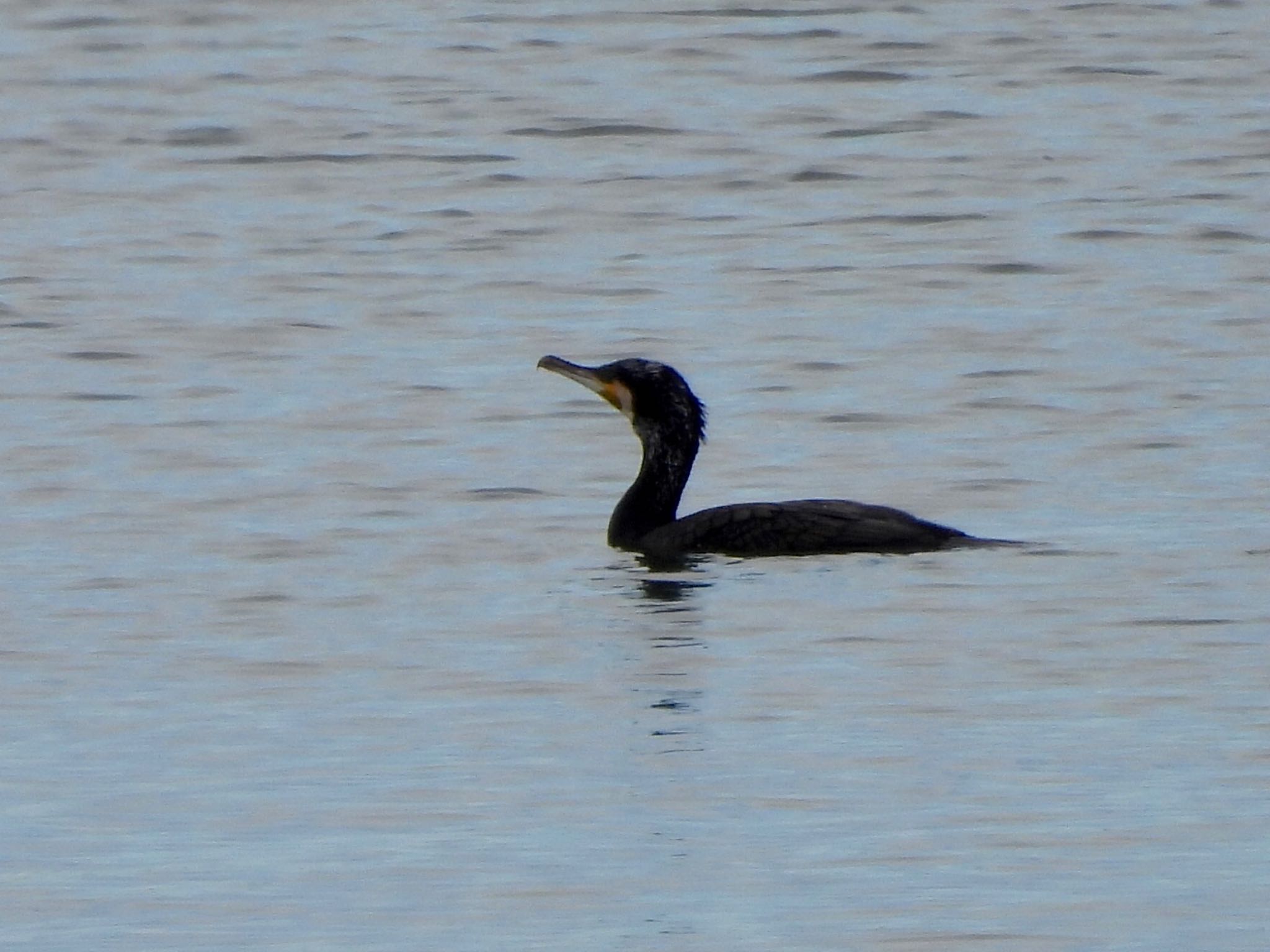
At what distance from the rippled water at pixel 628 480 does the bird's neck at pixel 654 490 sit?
0.18 meters

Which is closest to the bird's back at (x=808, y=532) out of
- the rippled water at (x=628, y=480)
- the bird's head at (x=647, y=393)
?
the rippled water at (x=628, y=480)

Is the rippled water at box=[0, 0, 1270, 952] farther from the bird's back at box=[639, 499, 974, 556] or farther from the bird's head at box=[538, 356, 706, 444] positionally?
the bird's head at box=[538, 356, 706, 444]

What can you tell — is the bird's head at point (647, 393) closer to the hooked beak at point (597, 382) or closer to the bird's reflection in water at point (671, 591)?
the hooked beak at point (597, 382)

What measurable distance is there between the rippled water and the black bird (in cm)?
16

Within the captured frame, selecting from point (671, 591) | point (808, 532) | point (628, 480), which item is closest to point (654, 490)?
point (808, 532)

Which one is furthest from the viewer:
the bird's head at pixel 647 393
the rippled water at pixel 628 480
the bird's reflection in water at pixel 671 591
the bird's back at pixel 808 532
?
the bird's head at pixel 647 393

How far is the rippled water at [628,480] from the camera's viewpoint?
7.86m

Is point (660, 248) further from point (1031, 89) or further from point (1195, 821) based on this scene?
point (1195, 821)

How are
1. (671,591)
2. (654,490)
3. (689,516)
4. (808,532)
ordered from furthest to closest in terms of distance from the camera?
(654,490) → (689,516) → (808,532) → (671,591)

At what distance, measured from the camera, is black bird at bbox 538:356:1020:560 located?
1216 centimetres

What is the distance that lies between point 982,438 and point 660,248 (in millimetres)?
6085

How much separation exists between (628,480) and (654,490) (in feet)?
4.73

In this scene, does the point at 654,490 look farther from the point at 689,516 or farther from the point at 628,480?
the point at 628,480

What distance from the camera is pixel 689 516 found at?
12.9 m
